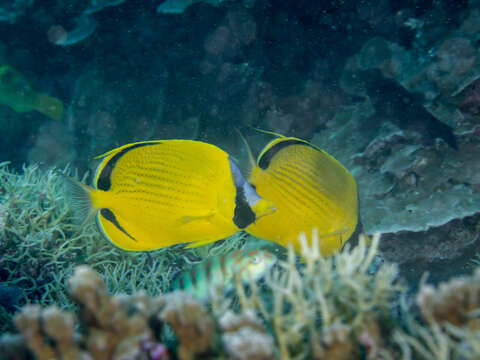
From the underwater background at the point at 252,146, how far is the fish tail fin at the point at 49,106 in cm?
5

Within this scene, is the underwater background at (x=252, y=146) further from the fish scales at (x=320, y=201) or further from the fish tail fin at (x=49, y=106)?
the fish scales at (x=320, y=201)

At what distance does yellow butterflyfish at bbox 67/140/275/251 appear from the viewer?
74.5 inches

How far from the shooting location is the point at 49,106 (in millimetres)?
5633

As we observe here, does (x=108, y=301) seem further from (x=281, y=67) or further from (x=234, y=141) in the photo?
(x=281, y=67)

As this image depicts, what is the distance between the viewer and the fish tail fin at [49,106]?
5609mm

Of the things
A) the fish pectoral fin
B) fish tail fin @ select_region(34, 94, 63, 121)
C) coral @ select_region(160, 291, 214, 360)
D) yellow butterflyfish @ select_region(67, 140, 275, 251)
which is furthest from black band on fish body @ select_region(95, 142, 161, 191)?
fish tail fin @ select_region(34, 94, 63, 121)

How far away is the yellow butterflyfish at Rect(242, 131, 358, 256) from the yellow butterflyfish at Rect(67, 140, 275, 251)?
13.6 inches

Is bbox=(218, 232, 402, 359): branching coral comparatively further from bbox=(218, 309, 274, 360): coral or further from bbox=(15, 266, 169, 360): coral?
bbox=(15, 266, 169, 360): coral

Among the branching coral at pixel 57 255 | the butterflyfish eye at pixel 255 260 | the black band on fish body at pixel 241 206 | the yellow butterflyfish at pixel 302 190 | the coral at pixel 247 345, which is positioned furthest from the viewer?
the branching coral at pixel 57 255

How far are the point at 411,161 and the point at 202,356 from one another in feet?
10.0

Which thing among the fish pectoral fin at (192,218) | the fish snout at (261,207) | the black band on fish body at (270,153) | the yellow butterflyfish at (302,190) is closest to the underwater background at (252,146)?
the black band on fish body at (270,153)

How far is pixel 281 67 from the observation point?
457 cm

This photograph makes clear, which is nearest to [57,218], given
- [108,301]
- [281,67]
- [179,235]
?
[179,235]

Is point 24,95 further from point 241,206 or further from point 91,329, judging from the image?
point 91,329
